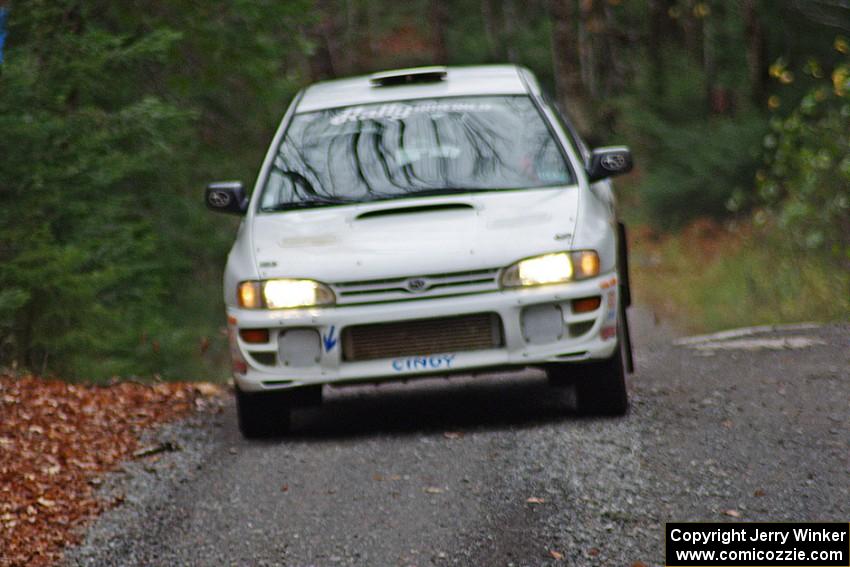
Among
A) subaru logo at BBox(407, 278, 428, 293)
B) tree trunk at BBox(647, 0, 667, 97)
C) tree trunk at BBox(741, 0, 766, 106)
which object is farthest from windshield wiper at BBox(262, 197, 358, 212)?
tree trunk at BBox(647, 0, 667, 97)

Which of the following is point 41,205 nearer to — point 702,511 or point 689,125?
point 702,511

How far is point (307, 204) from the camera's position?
8023 mm

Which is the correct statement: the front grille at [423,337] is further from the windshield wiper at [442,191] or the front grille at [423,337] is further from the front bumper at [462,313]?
the windshield wiper at [442,191]

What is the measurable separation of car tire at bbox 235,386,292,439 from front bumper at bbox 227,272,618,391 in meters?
0.40

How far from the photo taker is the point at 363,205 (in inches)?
310

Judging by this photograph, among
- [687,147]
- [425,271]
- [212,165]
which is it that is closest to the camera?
[425,271]

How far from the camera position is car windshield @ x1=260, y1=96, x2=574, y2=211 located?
316 inches

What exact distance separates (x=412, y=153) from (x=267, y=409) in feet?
5.84

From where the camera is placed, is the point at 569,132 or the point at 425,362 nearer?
the point at 425,362

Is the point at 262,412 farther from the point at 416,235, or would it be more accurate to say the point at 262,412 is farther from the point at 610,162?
the point at 610,162

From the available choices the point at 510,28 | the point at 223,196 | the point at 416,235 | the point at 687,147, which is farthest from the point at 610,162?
the point at 510,28

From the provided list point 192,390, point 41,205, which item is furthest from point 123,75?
point 192,390

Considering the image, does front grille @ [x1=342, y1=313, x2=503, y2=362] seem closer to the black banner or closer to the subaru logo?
the subaru logo

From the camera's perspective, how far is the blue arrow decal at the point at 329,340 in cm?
734
